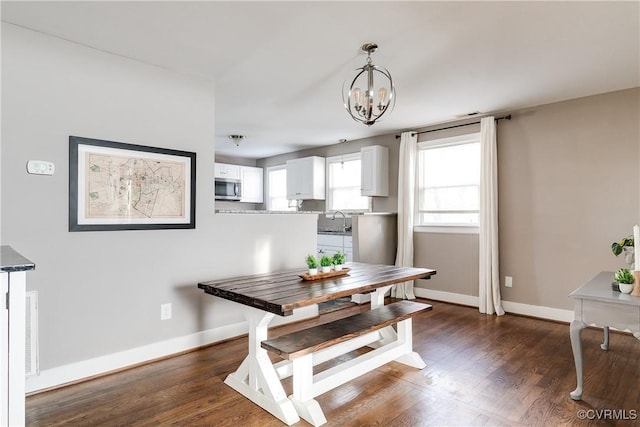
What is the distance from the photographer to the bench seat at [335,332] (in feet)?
6.80

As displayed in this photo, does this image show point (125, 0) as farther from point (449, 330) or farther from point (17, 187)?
point (449, 330)

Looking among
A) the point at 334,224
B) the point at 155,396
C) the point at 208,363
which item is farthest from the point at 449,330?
the point at 334,224

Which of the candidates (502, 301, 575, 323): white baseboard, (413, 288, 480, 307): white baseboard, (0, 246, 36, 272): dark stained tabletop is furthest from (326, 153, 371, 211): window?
(0, 246, 36, 272): dark stained tabletop

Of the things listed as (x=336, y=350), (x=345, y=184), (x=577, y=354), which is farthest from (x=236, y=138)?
(x=577, y=354)

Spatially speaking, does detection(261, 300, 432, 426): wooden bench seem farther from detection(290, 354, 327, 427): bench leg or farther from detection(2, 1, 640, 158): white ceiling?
detection(2, 1, 640, 158): white ceiling

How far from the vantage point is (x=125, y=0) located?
6.85ft

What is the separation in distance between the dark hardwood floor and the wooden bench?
3.7 inches

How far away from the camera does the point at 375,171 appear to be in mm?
5359

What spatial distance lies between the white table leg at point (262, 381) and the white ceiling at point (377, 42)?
1.81 meters

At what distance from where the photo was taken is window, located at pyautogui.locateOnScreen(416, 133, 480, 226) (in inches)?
184

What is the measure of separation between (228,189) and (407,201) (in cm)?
345

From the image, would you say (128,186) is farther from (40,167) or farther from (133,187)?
(40,167)

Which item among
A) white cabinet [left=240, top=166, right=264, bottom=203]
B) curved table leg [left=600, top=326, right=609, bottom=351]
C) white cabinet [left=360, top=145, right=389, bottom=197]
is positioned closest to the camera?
curved table leg [left=600, top=326, right=609, bottom=351]

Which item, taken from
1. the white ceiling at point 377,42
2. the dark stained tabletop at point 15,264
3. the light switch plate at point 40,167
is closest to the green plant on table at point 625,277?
the white ceiling at point 377,42
